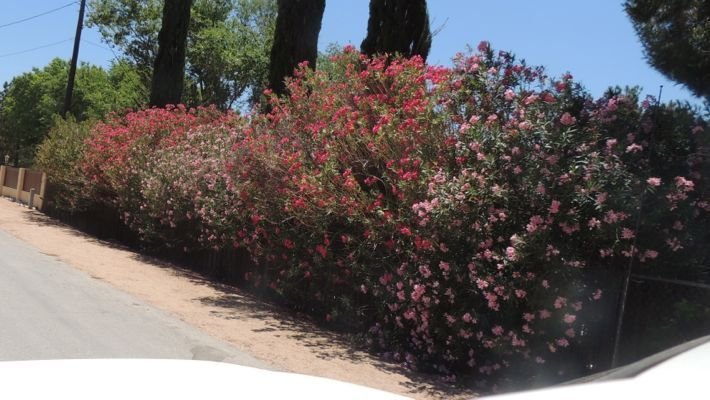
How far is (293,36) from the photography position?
47.3 feet

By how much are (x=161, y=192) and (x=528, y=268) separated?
34.3ft

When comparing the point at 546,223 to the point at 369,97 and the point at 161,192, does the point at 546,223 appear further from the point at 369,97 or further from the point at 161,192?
the point at 161,192

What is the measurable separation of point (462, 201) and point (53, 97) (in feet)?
173

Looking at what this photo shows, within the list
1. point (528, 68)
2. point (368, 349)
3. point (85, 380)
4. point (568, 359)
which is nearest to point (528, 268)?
point (568, 359)

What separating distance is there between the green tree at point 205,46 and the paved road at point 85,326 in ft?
94.6

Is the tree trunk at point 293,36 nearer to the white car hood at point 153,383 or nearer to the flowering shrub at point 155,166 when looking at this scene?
the flowering shrub at point 155,166

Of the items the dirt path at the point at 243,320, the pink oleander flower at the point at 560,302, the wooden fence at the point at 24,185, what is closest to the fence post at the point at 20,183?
the wooden fence at the point at 24,185

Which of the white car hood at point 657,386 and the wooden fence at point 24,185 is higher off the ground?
the white car hood at point 657,386

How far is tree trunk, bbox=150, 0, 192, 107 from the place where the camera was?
2172 centimetres

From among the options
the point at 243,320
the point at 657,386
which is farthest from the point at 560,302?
the point at 243,320

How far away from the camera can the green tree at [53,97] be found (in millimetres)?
47062

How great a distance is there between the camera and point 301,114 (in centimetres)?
1005

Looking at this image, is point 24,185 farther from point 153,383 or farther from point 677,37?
point 153,383

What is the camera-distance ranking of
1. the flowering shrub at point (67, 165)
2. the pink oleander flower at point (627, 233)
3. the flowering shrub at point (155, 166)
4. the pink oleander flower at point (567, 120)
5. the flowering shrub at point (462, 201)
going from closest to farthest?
the pink oleander flower at point (627, 233) < the flowering shrub at point (462, 201) < the pink oleander flower at point (567, 120) < the flowering shrub at point (155, 166) < the flowering shrub at point (67, 165)
